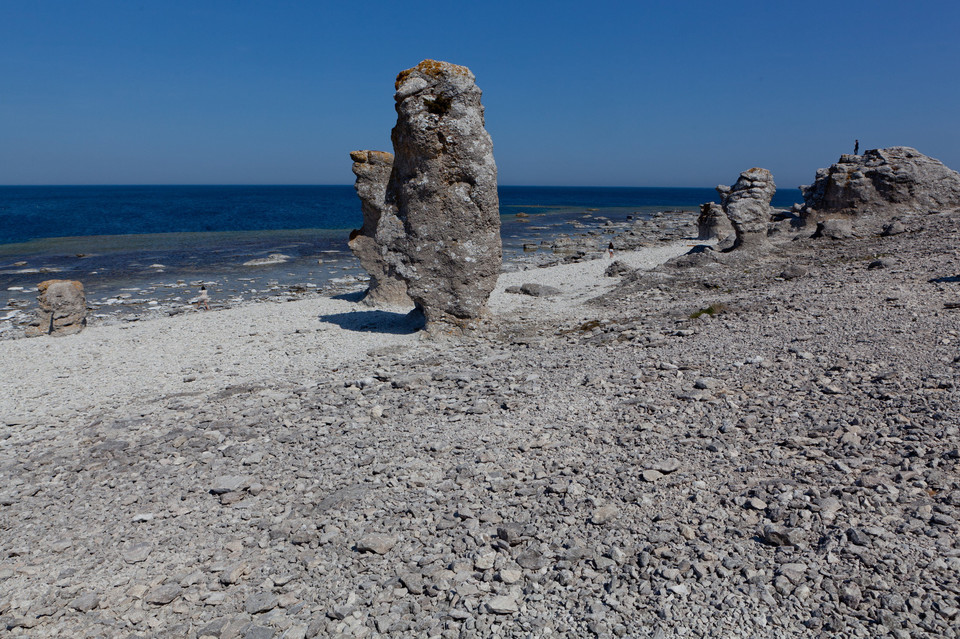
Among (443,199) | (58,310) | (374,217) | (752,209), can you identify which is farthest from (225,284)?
(752,209)

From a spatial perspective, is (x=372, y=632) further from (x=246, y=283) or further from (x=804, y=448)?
(x=246, y=283)

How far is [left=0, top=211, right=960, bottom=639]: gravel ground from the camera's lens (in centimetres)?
Answer: 462

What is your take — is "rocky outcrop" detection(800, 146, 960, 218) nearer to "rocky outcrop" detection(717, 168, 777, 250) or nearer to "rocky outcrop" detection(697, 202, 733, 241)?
"rocky outcrop" detection(717, 168, 777, 250)

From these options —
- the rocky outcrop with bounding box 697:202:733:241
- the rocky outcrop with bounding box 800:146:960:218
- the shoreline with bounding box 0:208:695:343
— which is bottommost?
the shoreline with bounding box 0:208:695:343

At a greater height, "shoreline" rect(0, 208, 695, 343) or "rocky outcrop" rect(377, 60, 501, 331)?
"rocky outcrop" rect(377, 60, 501, 331)

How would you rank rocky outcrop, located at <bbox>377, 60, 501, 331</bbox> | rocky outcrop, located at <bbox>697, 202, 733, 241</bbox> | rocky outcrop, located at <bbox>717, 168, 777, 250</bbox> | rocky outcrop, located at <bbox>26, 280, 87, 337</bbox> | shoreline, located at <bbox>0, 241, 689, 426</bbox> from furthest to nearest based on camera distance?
rocky outcrop, located at <bbox>697, 202, 733, 241</bbox> → rocky outcrop, located at <bbox>717, 168, 777, 250</bbox> → rocky outcrop, located at <bbox>26, 280, 87, 337</bbox> → rocky outcrop, located at <bbox>377, 60, 501, 331</bbox> → shoreline, located at <bbox>0, 241, 689, 426</bbox>

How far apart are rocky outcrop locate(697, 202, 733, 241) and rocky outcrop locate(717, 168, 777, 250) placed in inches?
561

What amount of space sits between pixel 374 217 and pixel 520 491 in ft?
51.1

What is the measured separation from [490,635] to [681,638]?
137 centimetres

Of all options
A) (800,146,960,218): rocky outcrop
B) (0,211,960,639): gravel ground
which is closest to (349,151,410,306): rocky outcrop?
(0,211,960,639): gravel ground

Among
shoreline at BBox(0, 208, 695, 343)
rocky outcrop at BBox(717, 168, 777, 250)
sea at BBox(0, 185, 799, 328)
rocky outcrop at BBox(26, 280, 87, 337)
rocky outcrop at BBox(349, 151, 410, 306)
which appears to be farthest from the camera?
sea at BBox(0, 185, 799, 328)

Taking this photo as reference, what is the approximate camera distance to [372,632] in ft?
15.2

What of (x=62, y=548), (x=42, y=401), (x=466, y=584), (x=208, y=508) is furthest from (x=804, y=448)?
(x=42, y=401)

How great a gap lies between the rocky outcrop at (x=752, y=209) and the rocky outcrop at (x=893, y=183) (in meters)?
4.01
